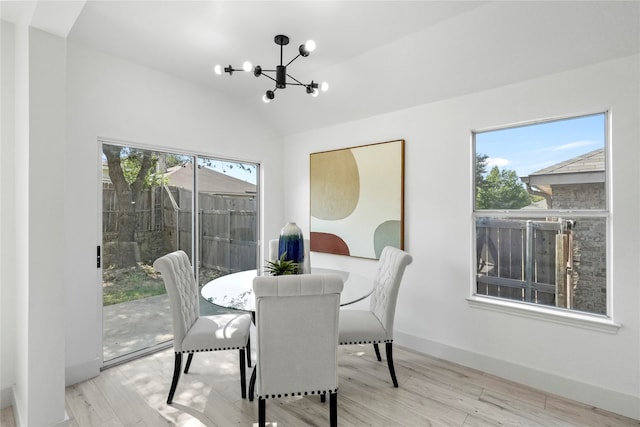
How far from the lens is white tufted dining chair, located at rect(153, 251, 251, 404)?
208 cm

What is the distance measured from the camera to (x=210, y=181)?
3441 millimetres

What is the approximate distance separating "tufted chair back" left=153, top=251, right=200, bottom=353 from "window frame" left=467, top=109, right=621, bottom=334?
91.9 inches

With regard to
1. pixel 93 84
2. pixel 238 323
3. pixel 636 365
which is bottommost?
pixel 636 365

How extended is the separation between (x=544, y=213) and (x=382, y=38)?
1882mm

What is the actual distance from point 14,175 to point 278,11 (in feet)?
7.12

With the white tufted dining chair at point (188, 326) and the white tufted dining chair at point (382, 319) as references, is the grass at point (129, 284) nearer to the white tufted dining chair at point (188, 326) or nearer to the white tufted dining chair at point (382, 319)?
the white tufted dining chair at point (188, 326)

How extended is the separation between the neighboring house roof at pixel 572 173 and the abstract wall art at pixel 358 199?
44.2 inches

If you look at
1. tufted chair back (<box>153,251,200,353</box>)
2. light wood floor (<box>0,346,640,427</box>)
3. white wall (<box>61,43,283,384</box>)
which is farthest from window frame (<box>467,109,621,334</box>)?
white wall (<box>61,43,283,384</box>)

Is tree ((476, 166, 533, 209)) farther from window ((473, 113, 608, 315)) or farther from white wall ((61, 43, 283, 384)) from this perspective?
white wall ((61, 43, 283, 384))

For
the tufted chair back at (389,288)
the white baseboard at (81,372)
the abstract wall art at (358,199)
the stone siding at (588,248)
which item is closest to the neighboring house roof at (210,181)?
the abstract wall art at (358,199)

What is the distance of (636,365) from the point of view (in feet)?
6.63

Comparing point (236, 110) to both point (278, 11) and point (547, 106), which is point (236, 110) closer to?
point (278, 11)

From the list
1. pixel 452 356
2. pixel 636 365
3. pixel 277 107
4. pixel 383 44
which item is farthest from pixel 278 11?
pixel 636 365

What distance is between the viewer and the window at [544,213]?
87.7 inches
